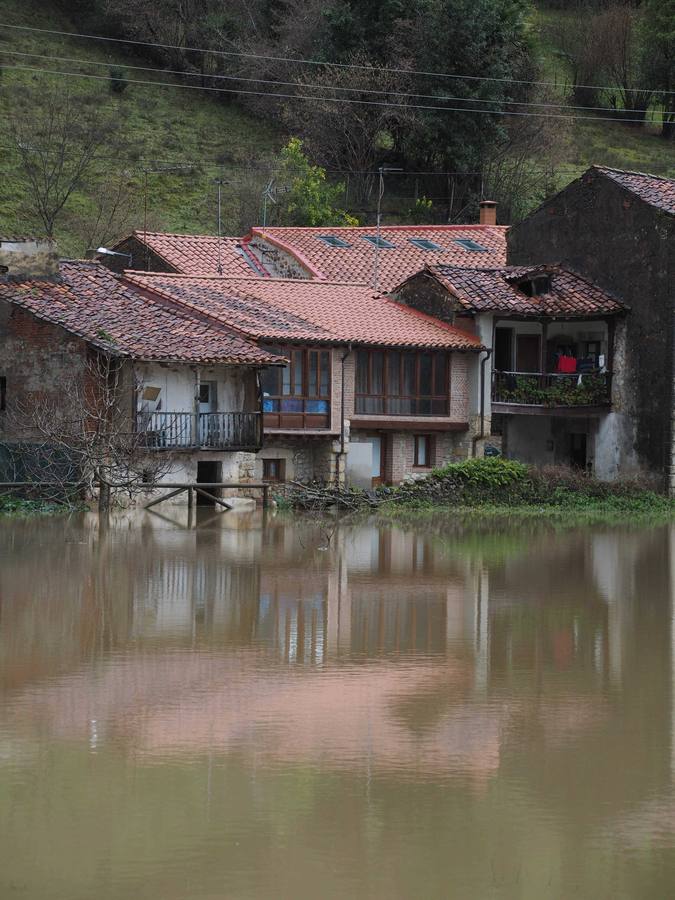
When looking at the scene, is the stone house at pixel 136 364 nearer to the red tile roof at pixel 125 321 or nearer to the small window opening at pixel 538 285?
the red tile roof at pixel 125 321

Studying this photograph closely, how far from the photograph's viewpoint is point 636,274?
1549 inches

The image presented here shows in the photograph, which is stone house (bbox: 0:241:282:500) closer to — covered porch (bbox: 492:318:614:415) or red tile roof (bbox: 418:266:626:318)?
red tile roof (bbox: 418:266:626:318)

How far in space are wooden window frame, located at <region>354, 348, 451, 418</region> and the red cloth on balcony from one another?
3.47m

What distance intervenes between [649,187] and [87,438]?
60.6ft

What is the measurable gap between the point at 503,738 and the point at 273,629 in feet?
17.0

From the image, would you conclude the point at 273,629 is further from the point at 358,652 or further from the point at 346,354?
the point at 346,354

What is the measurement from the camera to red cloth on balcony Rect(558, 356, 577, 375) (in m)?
40.6

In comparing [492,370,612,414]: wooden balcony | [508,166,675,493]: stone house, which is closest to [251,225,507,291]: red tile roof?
[508,166,675,493]: stone house

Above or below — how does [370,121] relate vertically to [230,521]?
above

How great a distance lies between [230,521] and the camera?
29.9 m

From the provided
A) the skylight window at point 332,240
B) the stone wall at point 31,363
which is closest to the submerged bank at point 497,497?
the stone wall at point 31,363

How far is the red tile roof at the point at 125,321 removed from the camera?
3250 centimetres

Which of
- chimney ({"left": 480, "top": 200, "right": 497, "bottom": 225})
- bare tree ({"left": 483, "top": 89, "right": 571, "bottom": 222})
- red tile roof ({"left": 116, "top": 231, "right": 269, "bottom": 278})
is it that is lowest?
red tile roof ({"left": 116, "top": 231, "right": 269, "bottom": 278})

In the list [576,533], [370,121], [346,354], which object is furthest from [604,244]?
[370,121]
